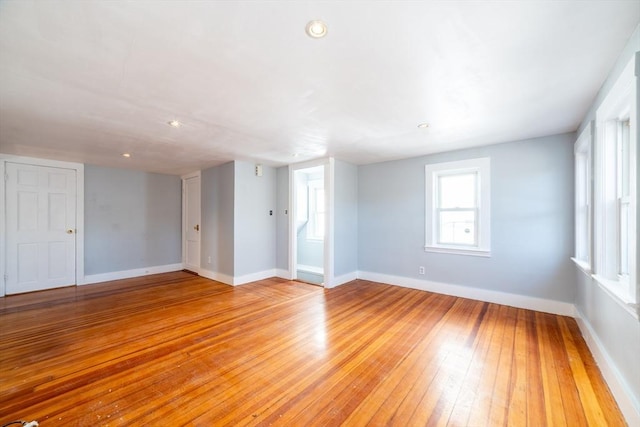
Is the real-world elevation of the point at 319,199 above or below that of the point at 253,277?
above

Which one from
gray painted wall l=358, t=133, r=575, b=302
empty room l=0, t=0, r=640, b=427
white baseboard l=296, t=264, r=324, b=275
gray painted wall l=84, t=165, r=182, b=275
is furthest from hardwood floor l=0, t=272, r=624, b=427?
white baseboard l=296, t=264, r=324, b=275

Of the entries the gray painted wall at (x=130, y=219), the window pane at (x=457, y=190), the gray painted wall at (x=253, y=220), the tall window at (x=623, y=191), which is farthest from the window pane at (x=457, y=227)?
the gray painted wall at (x=130, y=219)

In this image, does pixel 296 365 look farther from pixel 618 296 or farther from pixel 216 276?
pixel 216 276

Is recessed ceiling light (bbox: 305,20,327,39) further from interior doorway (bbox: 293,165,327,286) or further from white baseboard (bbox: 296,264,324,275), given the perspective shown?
white baseboard (bbox: 296,264,324,275)

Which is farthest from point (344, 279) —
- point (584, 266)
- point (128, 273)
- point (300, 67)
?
point (128, 273)

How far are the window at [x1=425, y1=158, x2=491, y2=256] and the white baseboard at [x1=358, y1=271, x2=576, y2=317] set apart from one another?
566 mm

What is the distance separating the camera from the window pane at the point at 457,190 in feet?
13.3

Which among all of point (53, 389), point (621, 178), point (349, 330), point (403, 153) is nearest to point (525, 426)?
point (349, 330)

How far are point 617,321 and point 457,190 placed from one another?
8.62 ft

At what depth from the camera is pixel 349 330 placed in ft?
9.45

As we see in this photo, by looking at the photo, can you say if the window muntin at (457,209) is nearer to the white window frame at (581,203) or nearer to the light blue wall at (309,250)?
the white window frame at (581,203)

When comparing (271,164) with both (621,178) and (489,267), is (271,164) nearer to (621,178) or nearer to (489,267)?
(489,267)

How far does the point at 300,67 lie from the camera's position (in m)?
1.81

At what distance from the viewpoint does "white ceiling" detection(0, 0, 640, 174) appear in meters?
1.34
